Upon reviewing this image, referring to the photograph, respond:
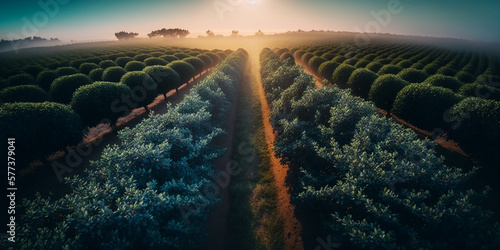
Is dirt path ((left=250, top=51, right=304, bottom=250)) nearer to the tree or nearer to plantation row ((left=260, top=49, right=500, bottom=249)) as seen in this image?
plantation row ((left=260, top=49, right=500, bottom=249))

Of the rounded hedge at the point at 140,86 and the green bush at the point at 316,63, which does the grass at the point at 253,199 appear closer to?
the rounded hedge at the point at 140,86

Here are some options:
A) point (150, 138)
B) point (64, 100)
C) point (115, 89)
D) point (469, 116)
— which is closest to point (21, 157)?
point (115, 89)

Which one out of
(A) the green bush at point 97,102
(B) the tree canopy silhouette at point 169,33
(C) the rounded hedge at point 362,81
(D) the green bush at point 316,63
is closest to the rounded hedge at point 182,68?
(A) the green bush at point 97,102

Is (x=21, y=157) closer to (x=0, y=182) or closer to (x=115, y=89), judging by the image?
(x=0, y=182)

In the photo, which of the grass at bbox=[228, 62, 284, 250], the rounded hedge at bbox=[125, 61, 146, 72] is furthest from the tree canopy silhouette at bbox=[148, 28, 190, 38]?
the grass at bbox=[228, 62, 284, 250]

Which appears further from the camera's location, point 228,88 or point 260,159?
point 228,88
